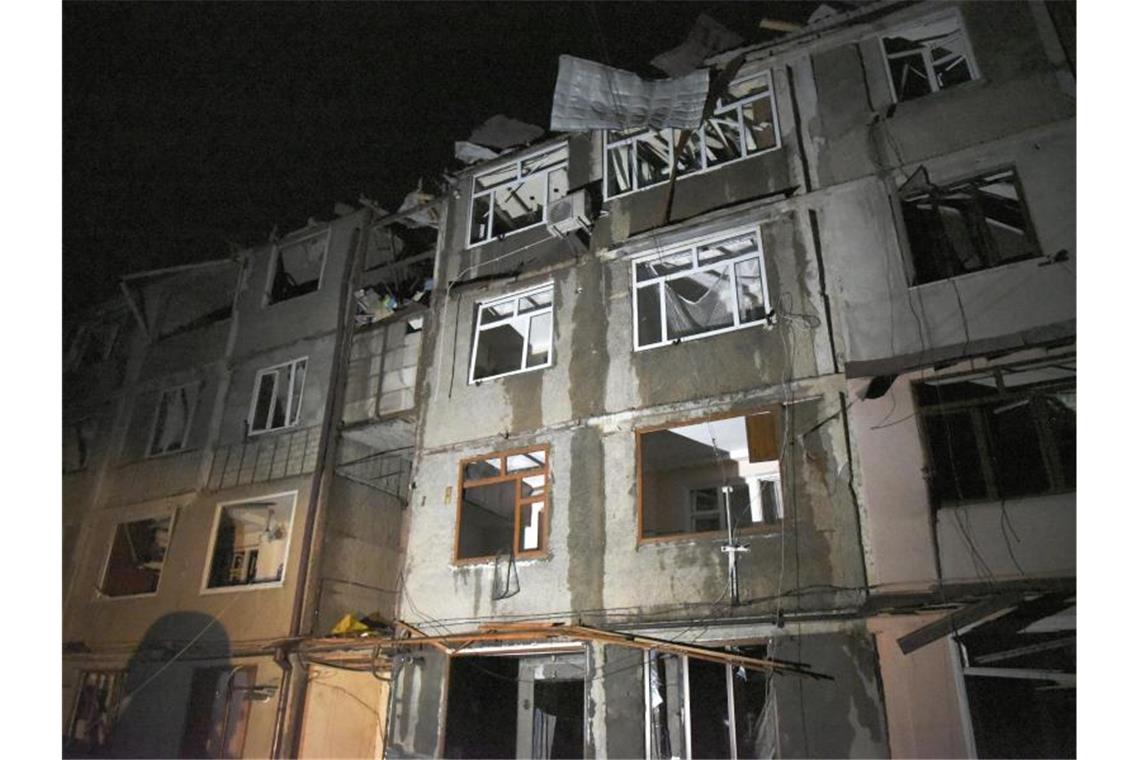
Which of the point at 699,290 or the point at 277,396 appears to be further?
the point at 277,396

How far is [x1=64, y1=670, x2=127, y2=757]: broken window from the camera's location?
1291cm

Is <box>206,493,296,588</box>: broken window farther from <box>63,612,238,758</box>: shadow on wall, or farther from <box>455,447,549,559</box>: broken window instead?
<box>455,447,549,559</box>: broken window

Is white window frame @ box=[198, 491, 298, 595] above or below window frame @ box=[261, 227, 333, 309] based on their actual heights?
below

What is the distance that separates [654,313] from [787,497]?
4.13 m

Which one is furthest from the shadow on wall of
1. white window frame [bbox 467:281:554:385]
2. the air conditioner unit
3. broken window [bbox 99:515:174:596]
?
the air conditioner unit

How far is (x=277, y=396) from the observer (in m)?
14.9

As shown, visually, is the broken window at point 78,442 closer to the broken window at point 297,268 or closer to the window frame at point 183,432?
the window frame at point 183,432

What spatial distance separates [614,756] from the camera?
8422 mm

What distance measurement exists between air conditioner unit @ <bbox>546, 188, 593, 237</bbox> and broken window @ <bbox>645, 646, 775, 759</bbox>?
7.05m

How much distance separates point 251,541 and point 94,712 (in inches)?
166

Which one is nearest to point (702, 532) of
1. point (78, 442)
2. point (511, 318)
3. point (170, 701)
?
point (511, 318)

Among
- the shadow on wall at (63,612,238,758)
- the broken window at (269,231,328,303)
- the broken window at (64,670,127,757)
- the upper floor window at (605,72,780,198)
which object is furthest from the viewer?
the broken window at (269,231,328,303)

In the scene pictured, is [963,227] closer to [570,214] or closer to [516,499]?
[570,214]

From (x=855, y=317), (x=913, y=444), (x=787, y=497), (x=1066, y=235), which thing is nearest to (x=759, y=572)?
(x=787, y=497)
